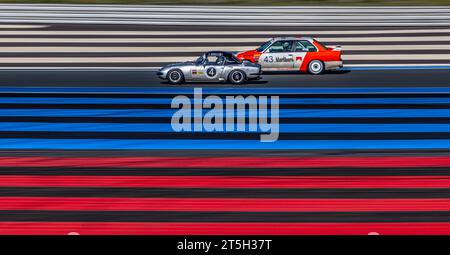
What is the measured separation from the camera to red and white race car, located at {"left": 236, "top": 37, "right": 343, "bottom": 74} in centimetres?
1947

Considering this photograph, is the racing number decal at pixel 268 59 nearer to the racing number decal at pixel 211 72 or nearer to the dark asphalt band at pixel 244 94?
the racing number decal at pixel 211 72

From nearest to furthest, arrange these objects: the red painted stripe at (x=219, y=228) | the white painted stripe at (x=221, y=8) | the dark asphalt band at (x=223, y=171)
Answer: the red painted stripe at (x=219, y=228)
the dark asphalt band at (x=223, y=171)
the white painted stripe at (x=221, y=8)

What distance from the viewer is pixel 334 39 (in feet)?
76.5

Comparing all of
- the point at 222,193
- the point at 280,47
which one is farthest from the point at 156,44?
the point at 222,193

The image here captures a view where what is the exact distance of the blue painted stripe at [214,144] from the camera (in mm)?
10711

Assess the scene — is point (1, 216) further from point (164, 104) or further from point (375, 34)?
point (375, 34)

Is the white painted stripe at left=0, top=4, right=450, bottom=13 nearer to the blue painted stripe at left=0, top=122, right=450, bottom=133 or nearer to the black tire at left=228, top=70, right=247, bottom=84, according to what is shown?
the black tire at left=228, top=70, right=247, bottom=84

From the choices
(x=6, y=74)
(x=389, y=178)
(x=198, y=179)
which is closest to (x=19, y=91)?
(x=6, y=74)

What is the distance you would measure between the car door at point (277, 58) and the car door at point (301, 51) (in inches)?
4.0

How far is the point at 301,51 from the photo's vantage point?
Answer: 1959 centimetres

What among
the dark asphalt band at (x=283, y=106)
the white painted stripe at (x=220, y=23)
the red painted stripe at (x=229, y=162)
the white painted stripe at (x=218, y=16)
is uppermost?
the white painted stripe at (x=218, y=16)

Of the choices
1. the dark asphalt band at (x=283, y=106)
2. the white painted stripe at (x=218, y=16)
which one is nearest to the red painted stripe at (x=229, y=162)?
the dark asphalt band at (x=283, y=106)

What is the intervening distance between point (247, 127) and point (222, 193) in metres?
4.28

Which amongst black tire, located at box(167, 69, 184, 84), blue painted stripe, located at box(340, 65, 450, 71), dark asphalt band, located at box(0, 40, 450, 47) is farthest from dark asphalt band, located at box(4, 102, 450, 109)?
dark asphalt band, located at box(0, 40, 450, 47)
